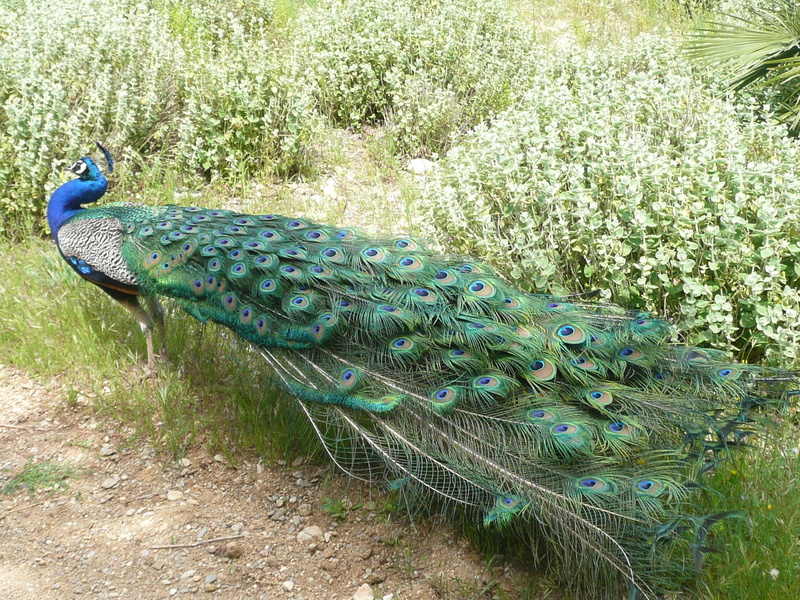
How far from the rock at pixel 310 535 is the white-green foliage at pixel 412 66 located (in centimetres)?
400

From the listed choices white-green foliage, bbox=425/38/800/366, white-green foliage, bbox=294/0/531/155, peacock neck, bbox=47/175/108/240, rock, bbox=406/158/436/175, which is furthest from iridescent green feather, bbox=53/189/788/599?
white-green foliage, bbox=294/0/531/155

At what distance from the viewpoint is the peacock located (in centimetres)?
246

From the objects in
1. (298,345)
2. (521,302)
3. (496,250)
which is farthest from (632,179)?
(298,345)

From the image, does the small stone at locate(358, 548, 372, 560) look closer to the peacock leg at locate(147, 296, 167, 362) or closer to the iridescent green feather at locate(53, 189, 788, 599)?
the iridescent green feather at locate(53, 189, 788, 599)

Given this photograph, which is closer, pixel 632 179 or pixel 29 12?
pixel 632 179

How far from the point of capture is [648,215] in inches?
155

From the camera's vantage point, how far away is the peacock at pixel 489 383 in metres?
2.46

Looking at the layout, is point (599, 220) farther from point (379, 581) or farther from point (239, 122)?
point (239, 122)

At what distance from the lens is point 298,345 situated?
3.12 meters

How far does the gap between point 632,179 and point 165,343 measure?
8.85ft

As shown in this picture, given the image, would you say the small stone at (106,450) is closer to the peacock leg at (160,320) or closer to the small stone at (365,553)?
the peacock leg at (160,320)

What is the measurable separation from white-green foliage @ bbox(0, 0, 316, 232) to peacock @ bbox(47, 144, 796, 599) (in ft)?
8.15

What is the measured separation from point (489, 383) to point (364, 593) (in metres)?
Result: 1.02

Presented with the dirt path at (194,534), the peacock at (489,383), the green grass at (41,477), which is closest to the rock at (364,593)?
the dirt path at (194,534)
